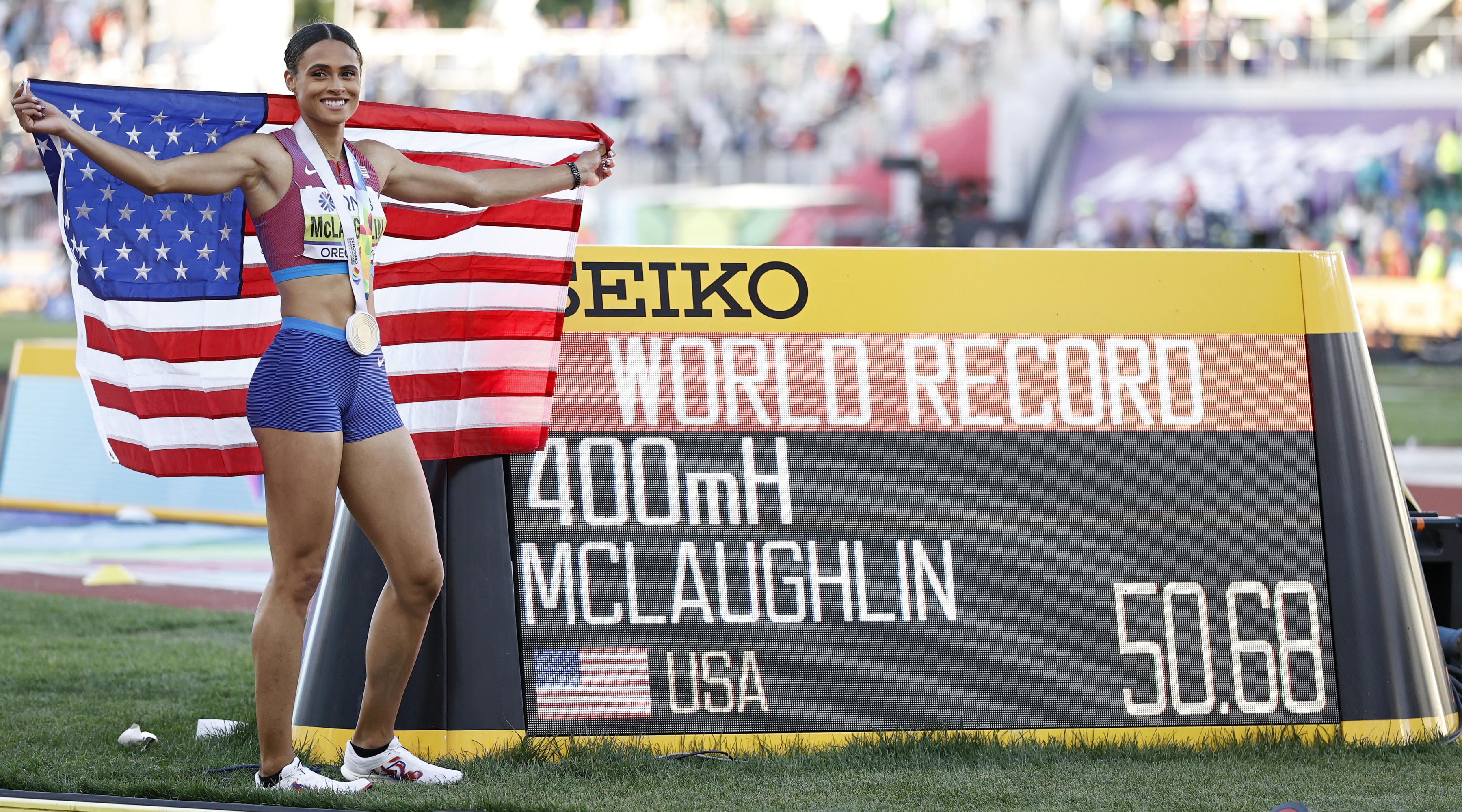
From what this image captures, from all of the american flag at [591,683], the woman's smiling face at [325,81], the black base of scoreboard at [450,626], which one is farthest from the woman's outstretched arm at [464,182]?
the american flag at [591,683]

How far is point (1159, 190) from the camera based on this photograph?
24.8 metres

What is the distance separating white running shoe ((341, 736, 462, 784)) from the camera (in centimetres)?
356

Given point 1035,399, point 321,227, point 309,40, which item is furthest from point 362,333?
point 1035,399

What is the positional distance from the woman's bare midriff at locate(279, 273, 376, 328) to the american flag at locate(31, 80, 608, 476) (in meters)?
0.44

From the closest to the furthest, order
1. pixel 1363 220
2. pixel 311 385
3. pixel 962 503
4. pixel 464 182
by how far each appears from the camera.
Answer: pixel 311 385, pixel 464 182, pixel 962 503, pixel 1363 220

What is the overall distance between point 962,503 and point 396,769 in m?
1.59

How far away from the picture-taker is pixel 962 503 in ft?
12.9

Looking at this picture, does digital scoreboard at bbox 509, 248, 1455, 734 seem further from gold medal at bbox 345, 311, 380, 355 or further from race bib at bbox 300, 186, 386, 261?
race bib at bbox 300, 186, 386, 261

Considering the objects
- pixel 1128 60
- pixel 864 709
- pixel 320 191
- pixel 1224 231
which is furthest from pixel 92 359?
pixel 1128 60

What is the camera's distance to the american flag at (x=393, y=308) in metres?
3.80

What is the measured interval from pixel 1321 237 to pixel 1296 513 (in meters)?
20.7

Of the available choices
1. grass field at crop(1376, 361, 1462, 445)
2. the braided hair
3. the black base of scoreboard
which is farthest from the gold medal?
grass field at crop(1376, 361, 1462, 445)

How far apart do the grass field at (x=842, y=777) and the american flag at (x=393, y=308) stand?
2.60 feet

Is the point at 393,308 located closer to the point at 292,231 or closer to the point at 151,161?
the point at 292,231
